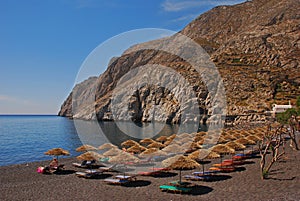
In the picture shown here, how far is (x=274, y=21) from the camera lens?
551ft

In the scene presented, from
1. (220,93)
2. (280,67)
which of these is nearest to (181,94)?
(220,93)

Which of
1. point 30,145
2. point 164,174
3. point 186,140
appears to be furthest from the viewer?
point 30,145

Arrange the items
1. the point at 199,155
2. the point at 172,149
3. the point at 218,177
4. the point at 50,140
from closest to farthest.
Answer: the point at 218,177 < the point at 199,155 < the point at 172,149 < the point at 50,140

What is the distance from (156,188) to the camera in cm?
1809

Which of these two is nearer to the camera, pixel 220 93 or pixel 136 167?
pixel 136 167

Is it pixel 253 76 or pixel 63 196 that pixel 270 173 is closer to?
pixel 63 196

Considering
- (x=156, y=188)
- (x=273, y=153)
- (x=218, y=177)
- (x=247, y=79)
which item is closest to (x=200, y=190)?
(x=156, y=188)

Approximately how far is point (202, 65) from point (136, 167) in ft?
369

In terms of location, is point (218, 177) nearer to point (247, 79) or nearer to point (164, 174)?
point (164, 174)

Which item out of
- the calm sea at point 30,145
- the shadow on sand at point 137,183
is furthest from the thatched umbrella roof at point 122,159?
the calm sea at point 30,145

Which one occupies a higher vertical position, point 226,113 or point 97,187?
point 226,113

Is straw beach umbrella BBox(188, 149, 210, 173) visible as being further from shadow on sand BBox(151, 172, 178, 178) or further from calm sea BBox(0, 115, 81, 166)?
calm sea BBox(0, 115, 81, 166)

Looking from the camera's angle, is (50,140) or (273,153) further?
(50,140)

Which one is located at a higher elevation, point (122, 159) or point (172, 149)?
point (172, 149)
